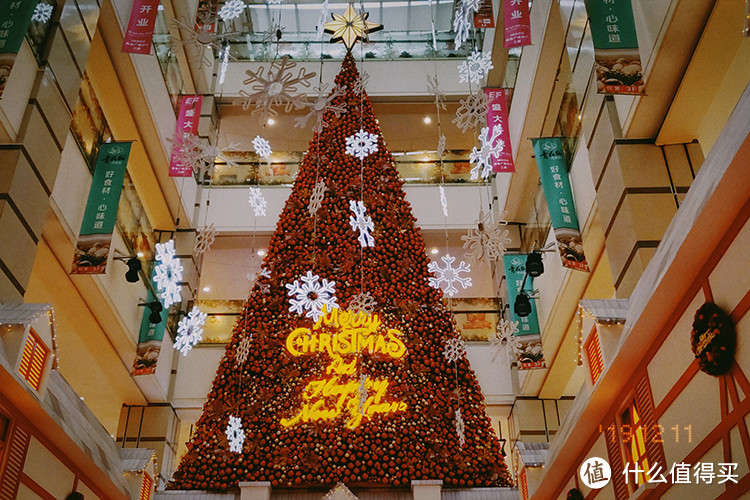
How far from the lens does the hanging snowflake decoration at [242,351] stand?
900 centimetres

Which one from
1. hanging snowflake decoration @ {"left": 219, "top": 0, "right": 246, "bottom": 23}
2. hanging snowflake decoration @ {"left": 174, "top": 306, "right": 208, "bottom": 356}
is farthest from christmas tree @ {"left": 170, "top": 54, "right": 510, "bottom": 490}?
hanging snowflake decoration @ {"left": 219, "top": 0, "right": 246, "bottom": 23}

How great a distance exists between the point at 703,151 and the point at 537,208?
4501 millimetres

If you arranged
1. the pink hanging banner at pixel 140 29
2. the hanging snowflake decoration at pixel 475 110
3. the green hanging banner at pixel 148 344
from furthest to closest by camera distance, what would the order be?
the green hanging banner at pixel 148 344 < the pink hanging banner at pixel 140 29 < the hanging snowflake decoration at pixel 475 110

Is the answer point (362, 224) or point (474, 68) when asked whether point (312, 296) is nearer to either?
point (362, 224)

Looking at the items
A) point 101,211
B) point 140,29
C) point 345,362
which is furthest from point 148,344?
point 140,29

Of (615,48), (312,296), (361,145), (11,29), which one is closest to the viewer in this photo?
(11,29)

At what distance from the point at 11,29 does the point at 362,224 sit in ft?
15.1

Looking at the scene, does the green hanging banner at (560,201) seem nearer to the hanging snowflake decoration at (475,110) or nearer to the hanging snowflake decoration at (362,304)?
the hanging snowflake decoration at (475,110)

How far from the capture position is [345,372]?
8.90 m

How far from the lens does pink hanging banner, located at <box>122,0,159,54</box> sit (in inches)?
294

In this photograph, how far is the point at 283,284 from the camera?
9.67 metres

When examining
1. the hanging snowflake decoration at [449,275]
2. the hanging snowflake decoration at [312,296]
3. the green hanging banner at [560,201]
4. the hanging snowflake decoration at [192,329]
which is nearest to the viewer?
the green hanging banner at [560,201]

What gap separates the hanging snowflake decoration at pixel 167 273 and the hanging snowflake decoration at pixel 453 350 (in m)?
4.55

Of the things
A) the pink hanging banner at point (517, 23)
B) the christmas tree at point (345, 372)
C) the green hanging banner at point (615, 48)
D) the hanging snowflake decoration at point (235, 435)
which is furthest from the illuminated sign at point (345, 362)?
the green hanging banner at point (615, 48)
